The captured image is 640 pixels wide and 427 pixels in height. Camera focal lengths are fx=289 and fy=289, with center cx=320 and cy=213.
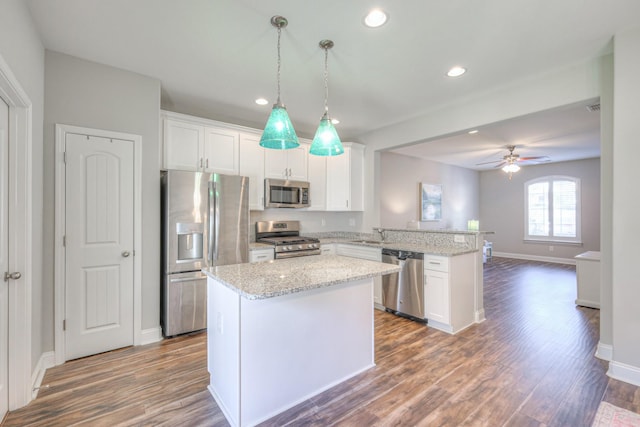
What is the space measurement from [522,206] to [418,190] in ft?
11.4

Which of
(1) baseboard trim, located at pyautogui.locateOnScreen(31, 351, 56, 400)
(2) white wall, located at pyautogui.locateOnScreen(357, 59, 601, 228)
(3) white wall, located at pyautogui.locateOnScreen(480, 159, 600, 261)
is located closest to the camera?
(1) baseboard trim, located at pyautogui.locateOnScreen(31, 351, 56, 400)

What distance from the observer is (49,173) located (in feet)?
8.00

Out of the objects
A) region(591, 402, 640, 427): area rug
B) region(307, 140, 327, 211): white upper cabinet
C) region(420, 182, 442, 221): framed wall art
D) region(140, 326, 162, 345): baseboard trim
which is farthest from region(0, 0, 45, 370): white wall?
region(420, 182, 442, 221): framed wall art

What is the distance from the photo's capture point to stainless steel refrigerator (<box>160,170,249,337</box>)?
9.84ft

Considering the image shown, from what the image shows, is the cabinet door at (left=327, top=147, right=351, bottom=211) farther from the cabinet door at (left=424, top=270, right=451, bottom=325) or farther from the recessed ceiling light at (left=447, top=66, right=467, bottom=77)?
the recessed ceiling light at (left=447, top=66, right=467, bottom=77)

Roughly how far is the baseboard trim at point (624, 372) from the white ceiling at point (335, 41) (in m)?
2.56

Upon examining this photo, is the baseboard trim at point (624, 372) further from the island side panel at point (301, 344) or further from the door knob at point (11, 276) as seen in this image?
the door knob at point (11, 276)

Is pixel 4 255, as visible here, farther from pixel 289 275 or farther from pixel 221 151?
pixel 221 151

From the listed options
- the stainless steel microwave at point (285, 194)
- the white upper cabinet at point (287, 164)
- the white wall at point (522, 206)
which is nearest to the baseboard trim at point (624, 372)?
the stainless steel microwave at point (285, 194)

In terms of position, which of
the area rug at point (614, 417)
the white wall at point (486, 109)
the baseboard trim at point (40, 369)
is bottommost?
the area rug at point (614, 417)

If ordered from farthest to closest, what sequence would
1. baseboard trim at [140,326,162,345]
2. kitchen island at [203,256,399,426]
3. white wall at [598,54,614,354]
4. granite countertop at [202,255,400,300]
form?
baseboard trim at [140,326,162,345] < white wall at [598,54,614,354] < kitchen island at [203,256,399,426] < granite countertop at [202,255,400,300]

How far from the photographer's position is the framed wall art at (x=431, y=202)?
283 inches

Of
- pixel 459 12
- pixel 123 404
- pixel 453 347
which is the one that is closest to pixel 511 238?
pixel 453 347

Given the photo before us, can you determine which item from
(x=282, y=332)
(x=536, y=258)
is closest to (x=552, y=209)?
(x=536, y=258)
